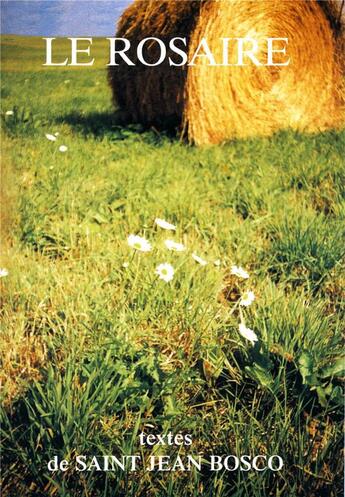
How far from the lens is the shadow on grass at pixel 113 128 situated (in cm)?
407

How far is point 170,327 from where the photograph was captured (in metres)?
1.61

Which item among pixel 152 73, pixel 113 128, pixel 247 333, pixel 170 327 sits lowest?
pixel 113 128

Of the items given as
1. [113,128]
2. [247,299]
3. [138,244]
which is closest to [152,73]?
[113,128]

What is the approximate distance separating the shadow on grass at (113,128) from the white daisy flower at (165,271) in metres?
2.36

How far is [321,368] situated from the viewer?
4.57 feet

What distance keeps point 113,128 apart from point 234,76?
1086 millimetres

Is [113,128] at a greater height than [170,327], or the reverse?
[170,327]

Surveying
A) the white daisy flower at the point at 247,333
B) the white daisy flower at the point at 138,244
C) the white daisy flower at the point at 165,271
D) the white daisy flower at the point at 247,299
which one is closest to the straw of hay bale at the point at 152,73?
the white daisy flower at the point at 138,244

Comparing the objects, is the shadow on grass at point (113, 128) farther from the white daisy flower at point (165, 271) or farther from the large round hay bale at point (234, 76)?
the white daisy flower at point (165, 271)

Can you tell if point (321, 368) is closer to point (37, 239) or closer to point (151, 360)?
point (151, 360)

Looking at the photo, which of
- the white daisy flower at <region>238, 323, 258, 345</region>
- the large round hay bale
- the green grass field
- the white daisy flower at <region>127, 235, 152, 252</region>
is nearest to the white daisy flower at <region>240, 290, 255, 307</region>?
the green grass field

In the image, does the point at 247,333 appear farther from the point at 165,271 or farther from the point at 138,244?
the point at 138,244

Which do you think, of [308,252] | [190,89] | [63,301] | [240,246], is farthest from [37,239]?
[190,89]

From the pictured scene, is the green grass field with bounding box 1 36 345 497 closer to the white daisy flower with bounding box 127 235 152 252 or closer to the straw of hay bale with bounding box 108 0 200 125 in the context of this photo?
the white daisy flower with bounding box 127 235 152 252
